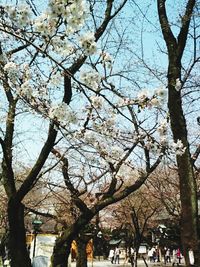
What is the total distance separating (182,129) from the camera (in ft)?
27.9

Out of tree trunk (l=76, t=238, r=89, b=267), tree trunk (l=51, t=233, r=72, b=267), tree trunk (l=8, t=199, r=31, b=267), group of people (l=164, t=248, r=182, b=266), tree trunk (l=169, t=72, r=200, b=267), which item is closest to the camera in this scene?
tree trunk (l=169, t=72, r=200, b=267)

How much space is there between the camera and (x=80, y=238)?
2170 centimetres

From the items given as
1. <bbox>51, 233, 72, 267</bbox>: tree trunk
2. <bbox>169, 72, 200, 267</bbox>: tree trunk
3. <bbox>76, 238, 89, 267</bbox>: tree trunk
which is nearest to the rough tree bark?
<bbox>169, 72, 200, 267</bbox>: tree trunk

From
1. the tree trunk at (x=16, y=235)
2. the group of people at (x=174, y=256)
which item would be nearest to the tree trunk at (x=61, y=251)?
the tree trunk at (x=16, y=235)

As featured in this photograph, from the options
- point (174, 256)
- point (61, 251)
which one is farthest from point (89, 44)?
point (174, 256)

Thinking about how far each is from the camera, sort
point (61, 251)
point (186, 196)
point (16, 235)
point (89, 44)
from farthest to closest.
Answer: point (61, 251) → point (16, 235) → point (186, 196) → point (89, 44)

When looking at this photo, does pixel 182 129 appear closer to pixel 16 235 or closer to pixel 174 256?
pixel 16 235

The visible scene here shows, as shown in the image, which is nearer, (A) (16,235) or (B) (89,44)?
(B) (89,44)

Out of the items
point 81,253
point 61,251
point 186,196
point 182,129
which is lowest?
point 61,251

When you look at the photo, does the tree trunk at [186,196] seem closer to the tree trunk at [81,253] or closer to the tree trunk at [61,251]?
the tree trunk at [61,251]

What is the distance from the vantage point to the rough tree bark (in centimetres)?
782

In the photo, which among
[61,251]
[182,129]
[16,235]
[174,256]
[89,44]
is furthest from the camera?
[174,256]

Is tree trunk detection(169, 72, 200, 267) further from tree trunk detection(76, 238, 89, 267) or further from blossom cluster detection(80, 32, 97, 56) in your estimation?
tree trunk detection(76, 238, 89, 267)

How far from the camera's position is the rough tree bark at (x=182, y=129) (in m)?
7.82
